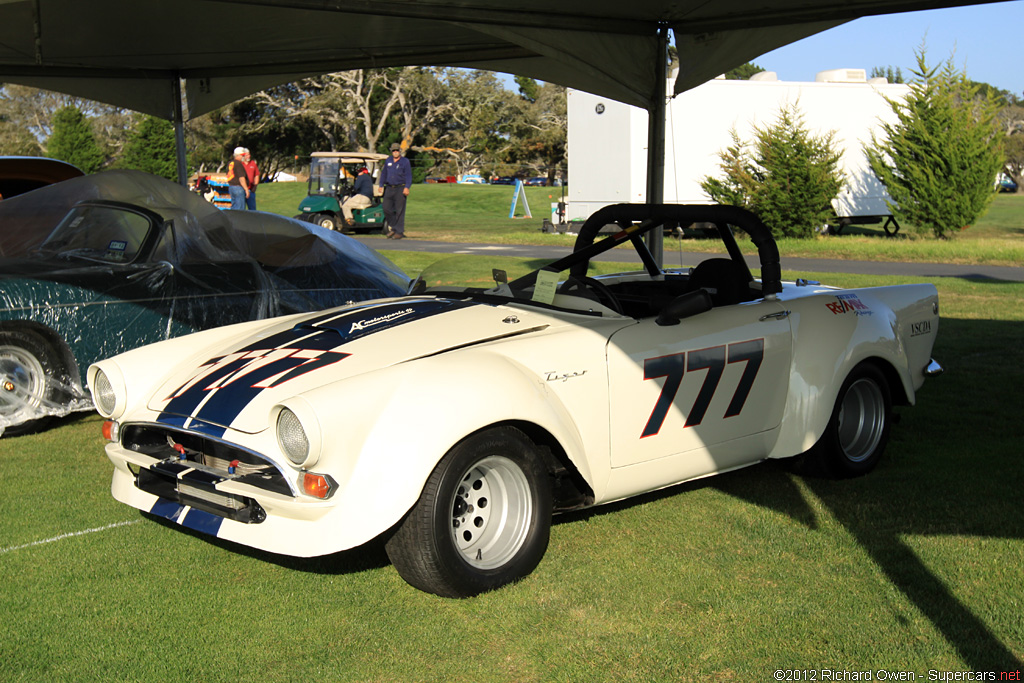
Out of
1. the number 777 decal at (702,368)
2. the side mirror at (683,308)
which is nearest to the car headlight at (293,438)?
the number 777 decal at (702,368)

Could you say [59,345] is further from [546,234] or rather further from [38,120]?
[38,120]

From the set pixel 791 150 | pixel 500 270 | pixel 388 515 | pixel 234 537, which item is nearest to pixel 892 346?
pixel 500 270

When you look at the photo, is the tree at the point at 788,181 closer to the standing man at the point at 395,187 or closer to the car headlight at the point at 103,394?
the standing man at the point at 395,187

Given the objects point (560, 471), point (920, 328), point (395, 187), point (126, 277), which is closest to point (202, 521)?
point (560, 471)

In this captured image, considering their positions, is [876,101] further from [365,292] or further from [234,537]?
[234,537]

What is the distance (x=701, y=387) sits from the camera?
4180 mm

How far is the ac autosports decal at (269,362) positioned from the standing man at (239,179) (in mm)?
12472

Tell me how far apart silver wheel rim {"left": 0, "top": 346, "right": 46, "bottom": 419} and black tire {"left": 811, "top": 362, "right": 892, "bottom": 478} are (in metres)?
4.64

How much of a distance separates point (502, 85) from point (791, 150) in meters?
38.5

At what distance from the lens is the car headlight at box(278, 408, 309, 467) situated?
10.7 ft

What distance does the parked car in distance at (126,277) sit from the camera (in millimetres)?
5793

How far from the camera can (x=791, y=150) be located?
21.2m

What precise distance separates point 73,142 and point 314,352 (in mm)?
39988

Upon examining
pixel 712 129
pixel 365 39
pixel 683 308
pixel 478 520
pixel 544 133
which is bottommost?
pixel 478 520
